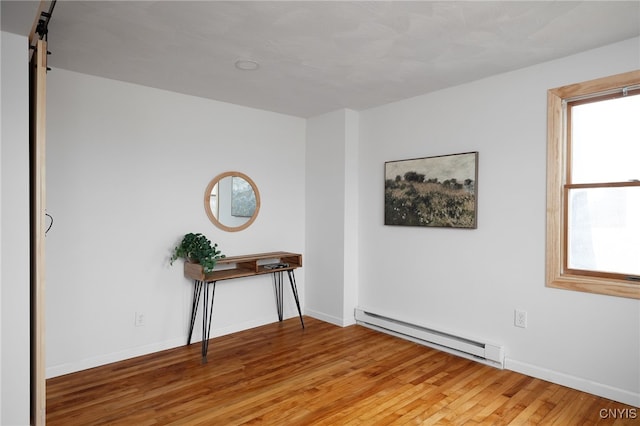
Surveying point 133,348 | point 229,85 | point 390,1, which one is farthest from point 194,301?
point 390,1

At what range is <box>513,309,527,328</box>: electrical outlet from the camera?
311cm

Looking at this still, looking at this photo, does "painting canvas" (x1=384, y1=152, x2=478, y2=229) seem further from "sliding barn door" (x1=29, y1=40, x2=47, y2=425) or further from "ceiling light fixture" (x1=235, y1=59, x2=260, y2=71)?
"sliding barn door" (x1=29, y1=40, x2=47, y2=425)

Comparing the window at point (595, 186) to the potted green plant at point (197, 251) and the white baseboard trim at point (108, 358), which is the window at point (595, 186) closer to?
the potted green plant at point (197, 251)

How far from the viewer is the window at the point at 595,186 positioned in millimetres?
2670

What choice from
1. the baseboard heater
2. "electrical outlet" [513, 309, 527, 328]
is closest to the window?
"electrical outlet" [513, 309, 527, 328]

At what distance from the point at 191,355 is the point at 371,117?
300 centimetres

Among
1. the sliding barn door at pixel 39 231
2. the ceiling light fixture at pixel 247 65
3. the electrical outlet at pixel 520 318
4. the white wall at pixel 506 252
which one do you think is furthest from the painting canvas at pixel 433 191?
the sliding barn door at pixel 39 231

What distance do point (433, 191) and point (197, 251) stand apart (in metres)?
2.25

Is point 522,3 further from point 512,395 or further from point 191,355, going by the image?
point 191,355

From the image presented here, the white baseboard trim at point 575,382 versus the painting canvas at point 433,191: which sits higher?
the painting canvas at point 433,191

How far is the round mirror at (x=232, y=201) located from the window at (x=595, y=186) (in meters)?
2.82

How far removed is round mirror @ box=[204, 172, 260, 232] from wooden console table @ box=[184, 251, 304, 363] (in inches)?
15.1

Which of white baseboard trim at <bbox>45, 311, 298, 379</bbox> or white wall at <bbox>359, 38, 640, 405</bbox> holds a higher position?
white wall at <bbox>359, 38, 640, 405</bbox>

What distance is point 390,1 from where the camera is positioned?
6.99ft
